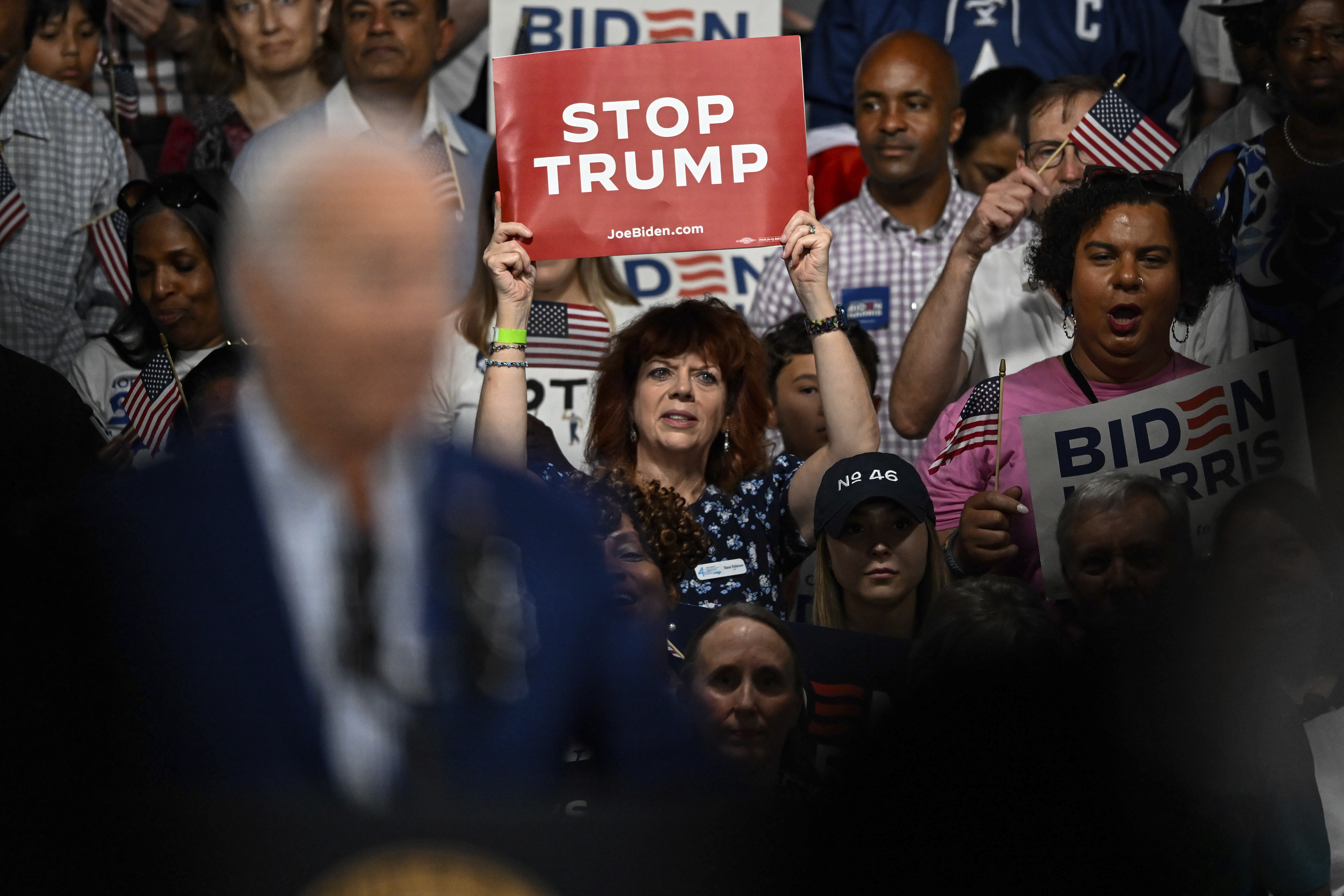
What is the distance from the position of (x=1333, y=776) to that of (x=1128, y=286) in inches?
41.8

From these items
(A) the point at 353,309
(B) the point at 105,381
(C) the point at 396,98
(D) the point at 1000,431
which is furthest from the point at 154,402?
(A) the point at 353,309

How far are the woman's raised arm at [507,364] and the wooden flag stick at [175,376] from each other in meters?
0.72

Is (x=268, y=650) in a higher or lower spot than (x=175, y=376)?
lower

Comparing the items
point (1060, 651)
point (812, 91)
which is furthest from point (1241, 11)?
point (1060, 651)

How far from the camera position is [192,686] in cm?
150

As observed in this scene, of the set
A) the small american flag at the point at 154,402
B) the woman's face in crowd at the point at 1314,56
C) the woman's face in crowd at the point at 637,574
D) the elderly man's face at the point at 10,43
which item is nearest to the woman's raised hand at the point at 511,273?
the woman's face in crowd at the point at 637,574

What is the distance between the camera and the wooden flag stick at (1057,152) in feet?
12.2

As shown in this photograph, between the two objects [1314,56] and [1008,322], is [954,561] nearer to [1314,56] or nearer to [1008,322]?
[1008,322]

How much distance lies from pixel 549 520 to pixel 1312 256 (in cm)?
238

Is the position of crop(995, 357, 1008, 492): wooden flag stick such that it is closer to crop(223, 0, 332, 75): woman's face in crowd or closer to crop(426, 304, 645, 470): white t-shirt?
crop(426, 304, 645, 470): white t-shirt

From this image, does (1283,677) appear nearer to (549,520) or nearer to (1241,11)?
(549,520)

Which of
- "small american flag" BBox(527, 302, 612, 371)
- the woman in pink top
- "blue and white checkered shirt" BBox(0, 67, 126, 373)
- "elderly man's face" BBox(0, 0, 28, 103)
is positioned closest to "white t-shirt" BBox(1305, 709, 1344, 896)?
the woman in pink top

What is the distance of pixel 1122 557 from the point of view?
2.73 m

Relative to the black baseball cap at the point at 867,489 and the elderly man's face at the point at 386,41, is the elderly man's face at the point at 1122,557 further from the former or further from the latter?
the elderly man's face at the point at 386,41
